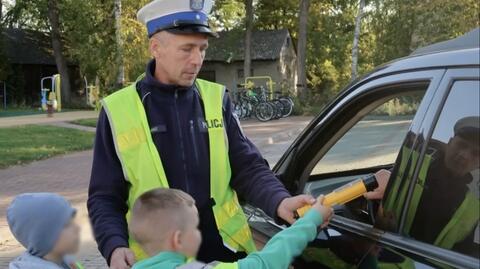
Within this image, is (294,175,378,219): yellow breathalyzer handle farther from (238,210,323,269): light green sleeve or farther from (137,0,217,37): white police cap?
(137,0,217,37): white police cap

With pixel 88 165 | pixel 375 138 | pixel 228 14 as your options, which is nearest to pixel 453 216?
pixel 375 138

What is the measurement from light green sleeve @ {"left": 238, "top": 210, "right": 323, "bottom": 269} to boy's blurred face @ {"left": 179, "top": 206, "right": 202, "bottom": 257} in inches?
6.7

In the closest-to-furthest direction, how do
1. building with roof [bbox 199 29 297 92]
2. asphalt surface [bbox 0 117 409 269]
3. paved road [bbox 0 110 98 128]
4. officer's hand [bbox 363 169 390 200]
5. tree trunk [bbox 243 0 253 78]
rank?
officer's hand [bbox 363 169 390 200]
asphalt surface [bbox 0 117 409 269]
paved road [bbox 0 110 98 128]
tree trunk [bbox 243 0 253 78]
building with roof [bbox 199 29 297 92]

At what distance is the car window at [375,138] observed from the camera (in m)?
2.38

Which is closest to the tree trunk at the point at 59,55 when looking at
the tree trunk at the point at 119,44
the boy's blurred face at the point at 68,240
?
the tree trunk at the point at 119,44

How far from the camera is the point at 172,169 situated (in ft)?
8.18

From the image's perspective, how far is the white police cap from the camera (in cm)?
249

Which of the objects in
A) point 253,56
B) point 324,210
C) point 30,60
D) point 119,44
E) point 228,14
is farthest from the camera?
point 30,60

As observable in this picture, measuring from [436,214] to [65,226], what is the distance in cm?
120

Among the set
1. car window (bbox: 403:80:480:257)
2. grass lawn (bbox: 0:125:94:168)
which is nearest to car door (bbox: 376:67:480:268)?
car window (bbox: 403:80:480:257)

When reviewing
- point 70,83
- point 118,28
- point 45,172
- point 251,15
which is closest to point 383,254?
point 45,172

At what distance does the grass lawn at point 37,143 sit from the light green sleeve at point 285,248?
1133 cm

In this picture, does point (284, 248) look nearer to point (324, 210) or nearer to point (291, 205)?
point (324, 210)

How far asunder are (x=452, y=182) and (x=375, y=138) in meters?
1.62
